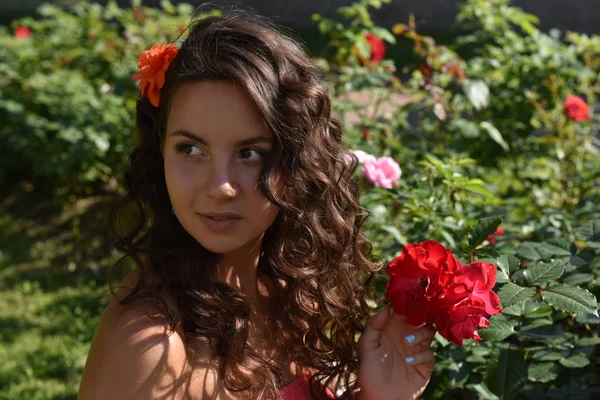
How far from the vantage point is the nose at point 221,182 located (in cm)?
149

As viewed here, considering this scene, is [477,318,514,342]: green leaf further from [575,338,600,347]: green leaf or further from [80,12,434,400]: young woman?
[575,338,600,347]: green leaf

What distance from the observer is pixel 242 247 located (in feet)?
5.71

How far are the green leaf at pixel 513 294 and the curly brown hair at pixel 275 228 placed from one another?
386 mm

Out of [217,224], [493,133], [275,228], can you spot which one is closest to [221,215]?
[217,224]

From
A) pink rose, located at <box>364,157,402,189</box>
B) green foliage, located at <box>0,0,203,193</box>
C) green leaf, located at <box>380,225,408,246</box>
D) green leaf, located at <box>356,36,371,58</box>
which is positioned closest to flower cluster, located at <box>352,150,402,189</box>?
pink rose, located at <box>364,157,402,189</box>

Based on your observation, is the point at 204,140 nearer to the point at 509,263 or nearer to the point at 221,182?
the point at 221,182

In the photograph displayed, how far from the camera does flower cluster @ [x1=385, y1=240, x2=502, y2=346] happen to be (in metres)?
1.47

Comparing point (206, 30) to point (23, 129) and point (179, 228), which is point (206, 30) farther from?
point (23, 129)

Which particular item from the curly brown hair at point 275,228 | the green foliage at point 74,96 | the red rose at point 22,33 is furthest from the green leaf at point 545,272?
the red rose at point 22,33

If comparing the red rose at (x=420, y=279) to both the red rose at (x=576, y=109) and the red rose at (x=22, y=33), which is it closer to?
the red rose at (x=576, y=109)

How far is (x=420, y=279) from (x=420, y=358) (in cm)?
19

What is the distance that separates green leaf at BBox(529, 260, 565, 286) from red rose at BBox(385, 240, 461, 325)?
0.19 m

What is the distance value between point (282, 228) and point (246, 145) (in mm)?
301

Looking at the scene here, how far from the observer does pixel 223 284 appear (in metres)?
1.68
